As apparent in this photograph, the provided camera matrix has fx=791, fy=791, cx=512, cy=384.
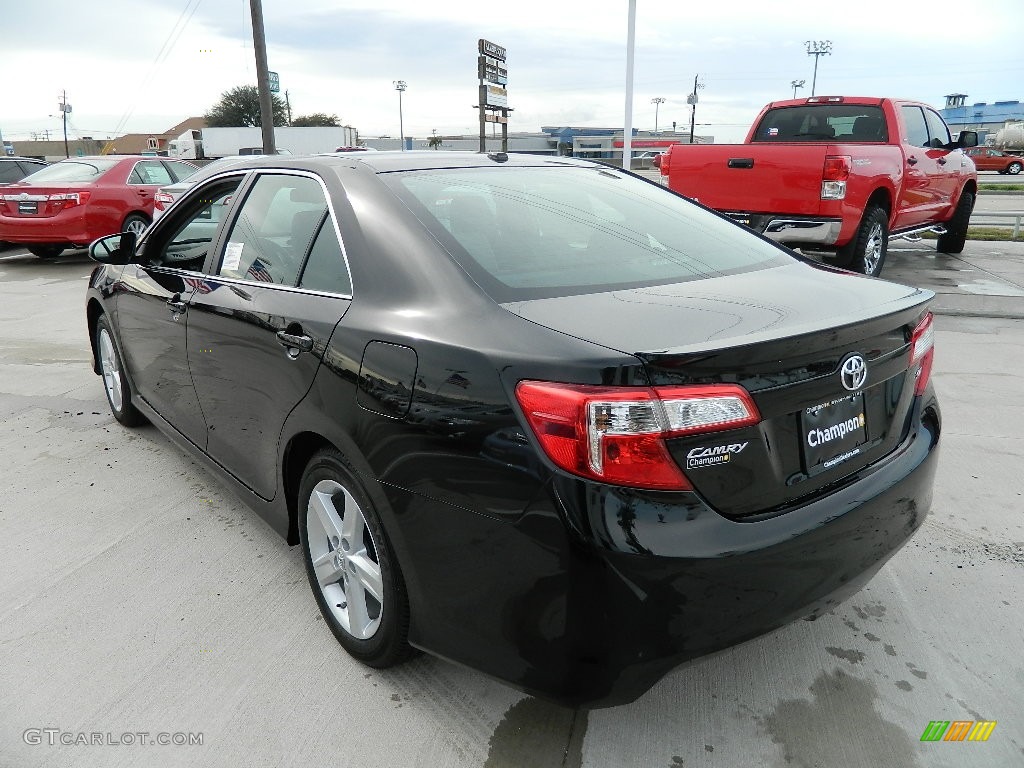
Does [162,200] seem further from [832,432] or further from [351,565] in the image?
[832,432]

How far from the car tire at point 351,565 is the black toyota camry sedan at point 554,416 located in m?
0.01

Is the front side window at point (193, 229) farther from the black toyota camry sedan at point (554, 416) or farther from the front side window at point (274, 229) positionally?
the black toyota camry sedan at point (554, 416)

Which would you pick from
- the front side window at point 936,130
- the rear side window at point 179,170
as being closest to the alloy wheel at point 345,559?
the front side window at point 936,130

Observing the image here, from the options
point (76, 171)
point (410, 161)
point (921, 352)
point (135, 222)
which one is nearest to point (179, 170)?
point (135, 222)

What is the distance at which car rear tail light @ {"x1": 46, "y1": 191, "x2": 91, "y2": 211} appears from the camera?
10.7 m

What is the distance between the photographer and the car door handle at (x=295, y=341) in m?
2.36

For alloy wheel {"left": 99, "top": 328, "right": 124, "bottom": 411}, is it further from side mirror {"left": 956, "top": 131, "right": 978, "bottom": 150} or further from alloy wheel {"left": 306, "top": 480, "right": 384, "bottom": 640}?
side mirror {"left": 956, "top": 131, "right": 978, "bottom": 150}

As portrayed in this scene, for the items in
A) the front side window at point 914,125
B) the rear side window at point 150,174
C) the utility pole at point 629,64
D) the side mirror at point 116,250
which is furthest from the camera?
the utility pole at point 629,64

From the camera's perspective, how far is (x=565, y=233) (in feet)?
8.25

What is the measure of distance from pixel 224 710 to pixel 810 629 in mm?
1830

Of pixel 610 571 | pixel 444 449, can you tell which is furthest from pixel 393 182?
pixel 610 571

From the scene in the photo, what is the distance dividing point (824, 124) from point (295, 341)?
8564 mm

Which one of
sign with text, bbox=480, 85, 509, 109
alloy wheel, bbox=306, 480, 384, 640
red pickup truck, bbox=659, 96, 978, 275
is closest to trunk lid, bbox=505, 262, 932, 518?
alloy wheel, bbox=306, 480, 384, 640

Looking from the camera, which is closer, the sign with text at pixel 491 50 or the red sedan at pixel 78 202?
the red sedan at pixel 78 202
